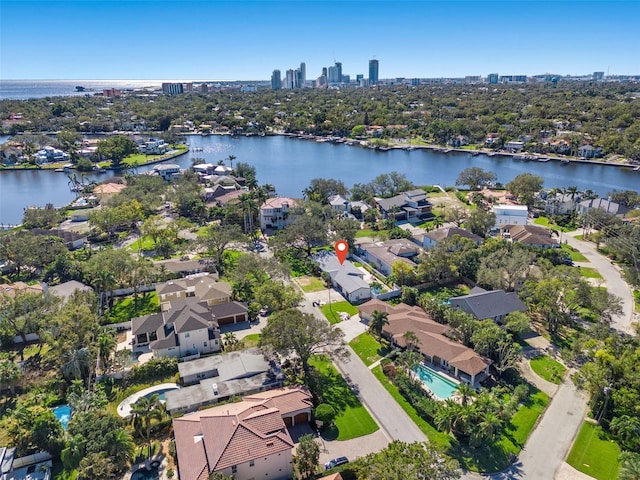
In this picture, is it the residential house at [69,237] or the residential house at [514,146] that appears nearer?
the residential house at [69,237]

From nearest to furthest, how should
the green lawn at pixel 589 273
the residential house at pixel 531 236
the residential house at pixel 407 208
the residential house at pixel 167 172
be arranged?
the green lawn at pixel 589 273, the residential house at pixel 531 236, the residential house at pixel 407 208, the residential house at pixel 167 172

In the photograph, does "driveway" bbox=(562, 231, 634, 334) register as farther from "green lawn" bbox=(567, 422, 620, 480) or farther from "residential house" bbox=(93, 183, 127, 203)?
"residential house" bbox=(93, 183, 127, 203)

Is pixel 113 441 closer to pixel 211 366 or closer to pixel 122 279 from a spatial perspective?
pixel 211 366

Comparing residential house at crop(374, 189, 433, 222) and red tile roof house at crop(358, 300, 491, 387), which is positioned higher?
residential house at crop(374, 189, 433, 222)

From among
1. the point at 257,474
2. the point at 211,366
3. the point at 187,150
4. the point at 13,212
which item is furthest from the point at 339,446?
the point at 187,150

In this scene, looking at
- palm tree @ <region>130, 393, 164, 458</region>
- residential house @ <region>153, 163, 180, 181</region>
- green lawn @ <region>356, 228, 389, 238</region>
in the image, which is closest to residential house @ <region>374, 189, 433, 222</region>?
green lawn @ <region>356, 228, 389, 238</region>

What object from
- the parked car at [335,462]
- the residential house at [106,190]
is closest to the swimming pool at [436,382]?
the parked car at [335,462]

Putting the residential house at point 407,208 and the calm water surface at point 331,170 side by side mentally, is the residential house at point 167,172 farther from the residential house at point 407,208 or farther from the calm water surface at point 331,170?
the residential house at point 407,208
